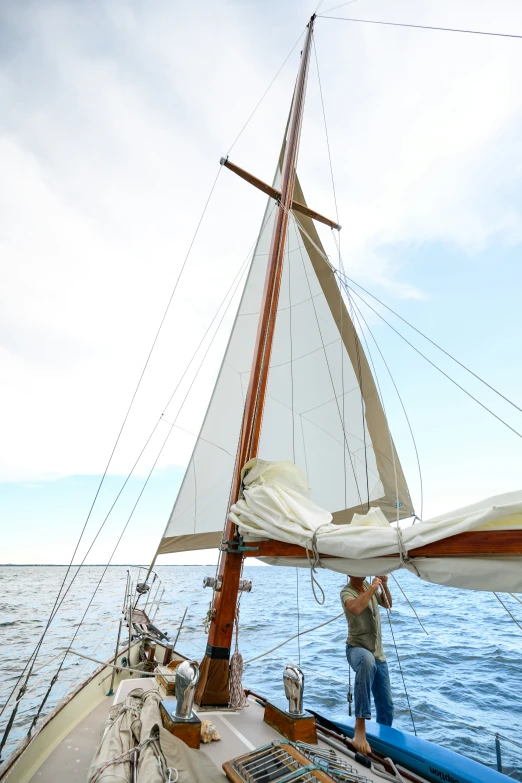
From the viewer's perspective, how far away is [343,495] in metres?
5.29

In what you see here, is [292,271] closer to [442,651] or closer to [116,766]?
[116,766]

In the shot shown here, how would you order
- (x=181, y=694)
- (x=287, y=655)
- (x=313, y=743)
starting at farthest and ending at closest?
(x=287, y=655), (x=313, y=743), (x=181, y=694)

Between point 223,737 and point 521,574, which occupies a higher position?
point 521,574

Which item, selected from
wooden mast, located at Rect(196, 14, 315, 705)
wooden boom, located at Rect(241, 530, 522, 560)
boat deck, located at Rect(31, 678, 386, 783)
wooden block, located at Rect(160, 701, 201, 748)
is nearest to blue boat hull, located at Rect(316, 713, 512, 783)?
boat deck, located at Rect(31, 678, 386, 783)

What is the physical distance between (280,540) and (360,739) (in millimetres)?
1354

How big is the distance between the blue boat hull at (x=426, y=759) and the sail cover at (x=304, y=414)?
7.65 feet

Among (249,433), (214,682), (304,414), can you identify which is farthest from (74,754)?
(304,414)

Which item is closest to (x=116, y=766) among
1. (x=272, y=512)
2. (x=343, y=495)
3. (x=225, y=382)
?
(x=272, y=512)

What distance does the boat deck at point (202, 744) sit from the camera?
2445 mm

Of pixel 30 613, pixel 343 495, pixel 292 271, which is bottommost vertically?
pixel 30 613

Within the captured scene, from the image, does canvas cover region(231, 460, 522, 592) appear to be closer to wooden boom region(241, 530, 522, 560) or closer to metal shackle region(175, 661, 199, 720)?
wooden boom region(241, 530, 522, 560)

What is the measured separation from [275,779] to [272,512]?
4.87 feet

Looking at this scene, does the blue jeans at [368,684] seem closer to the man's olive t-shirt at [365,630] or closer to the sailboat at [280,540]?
the man's olive t-shirt at [365,630]

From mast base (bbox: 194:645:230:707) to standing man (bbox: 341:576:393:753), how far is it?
39.7 inches
